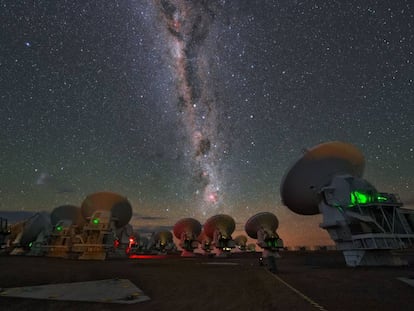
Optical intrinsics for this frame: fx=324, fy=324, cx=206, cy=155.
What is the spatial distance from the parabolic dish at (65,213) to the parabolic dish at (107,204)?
1867 centimetres

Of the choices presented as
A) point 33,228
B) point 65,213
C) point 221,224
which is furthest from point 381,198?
point 65,213

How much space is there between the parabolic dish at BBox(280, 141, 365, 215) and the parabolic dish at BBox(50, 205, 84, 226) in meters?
48.6

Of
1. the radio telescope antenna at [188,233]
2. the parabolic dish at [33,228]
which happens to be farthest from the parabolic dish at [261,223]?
the parabolic dish at [33,228]

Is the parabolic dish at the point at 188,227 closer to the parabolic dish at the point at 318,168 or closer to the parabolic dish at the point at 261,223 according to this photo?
the parabolic dish at the point at 261,223

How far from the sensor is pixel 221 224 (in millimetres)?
60625

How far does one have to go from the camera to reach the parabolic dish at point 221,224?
60.3 meters

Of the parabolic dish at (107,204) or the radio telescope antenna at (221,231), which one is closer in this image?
the parabolic dish at (107,204)

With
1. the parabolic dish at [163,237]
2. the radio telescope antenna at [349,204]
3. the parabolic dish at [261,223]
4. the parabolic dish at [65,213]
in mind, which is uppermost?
the parabolic dish at [163,237]

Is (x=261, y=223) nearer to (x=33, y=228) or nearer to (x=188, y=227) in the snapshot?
(x=188, y=227)

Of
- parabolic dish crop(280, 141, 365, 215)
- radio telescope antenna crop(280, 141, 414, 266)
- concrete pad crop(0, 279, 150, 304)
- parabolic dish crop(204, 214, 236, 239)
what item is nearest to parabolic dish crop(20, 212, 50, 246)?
parabolic dish crop(204, 214, 236, 239)

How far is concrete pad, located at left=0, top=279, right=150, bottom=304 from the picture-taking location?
10.9 m

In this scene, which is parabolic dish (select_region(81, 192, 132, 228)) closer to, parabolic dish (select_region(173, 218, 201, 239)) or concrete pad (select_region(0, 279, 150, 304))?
parabolic dish (select_region(173, 218, 201, 239))

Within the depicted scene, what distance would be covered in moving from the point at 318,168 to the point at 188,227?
42.4 meters

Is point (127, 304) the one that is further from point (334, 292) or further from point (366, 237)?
point (366, 237)
